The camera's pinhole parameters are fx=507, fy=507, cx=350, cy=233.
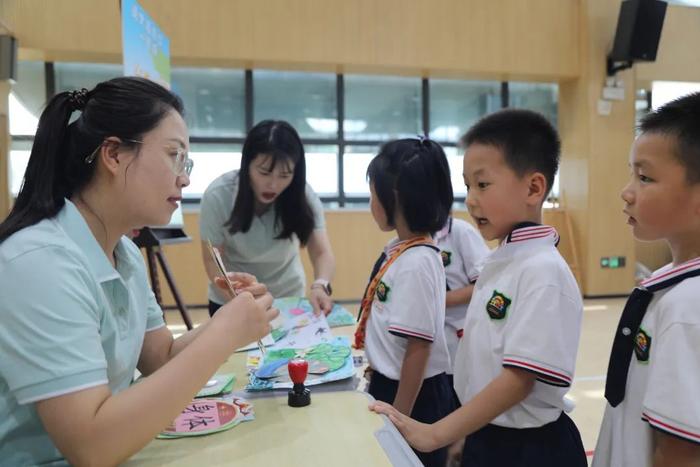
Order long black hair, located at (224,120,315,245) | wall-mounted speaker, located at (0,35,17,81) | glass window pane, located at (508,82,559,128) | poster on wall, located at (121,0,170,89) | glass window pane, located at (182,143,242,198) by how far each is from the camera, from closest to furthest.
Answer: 1. long black hair, located at (224,120,315,245)
2. poster on wall, located at (121,0,170,89)
3. wall-mounted speaker, located at (0,35,17,81)
4. glass window pane, located at (182,143,242,198)
5. glass window pane, located at (508,82,559,128)

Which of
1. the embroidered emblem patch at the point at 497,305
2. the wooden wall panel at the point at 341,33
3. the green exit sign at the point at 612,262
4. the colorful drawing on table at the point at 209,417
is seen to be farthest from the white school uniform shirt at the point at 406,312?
the green exit sign at the point at 612,262

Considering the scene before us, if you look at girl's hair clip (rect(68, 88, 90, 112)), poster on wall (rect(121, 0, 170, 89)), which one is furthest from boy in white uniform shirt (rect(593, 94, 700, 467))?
poster on wall (rect(121, 0, 170, 89))

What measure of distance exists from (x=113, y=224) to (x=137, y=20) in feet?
5.81

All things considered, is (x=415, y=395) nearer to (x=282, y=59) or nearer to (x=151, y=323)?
(x=151, y=323)

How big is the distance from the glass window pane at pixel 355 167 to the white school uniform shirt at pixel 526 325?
428 centimetres

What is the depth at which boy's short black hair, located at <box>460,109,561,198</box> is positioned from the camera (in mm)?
1011

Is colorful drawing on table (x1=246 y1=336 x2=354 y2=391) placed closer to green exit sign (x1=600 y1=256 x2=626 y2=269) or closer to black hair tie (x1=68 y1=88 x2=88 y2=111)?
black hair tie (x1=68 y1=88 x2=88 y2=111)

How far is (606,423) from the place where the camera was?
910mm

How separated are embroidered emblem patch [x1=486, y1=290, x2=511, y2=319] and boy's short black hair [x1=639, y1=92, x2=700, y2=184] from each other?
359 mm

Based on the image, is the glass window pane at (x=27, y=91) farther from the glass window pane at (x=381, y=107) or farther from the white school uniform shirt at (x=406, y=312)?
the white school uniform shirt at (x=406, y=312)

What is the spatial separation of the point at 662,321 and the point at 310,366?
66cm

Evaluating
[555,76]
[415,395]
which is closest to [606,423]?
[415,395]

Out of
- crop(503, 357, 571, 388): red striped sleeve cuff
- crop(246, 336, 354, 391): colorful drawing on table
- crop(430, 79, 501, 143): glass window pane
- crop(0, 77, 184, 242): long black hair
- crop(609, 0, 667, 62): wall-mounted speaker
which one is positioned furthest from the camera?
crop(430, 79, 501, 143): glass window pane

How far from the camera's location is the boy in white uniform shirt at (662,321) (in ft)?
2.34
